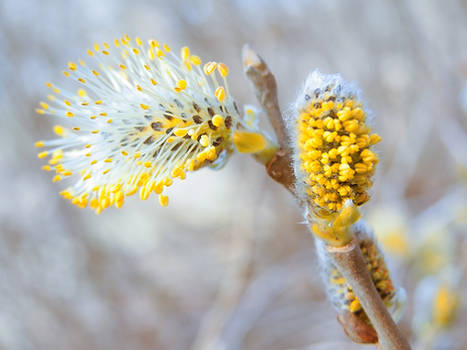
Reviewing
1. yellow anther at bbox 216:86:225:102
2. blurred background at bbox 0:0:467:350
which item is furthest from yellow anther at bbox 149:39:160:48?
Answer: blurred background at bbox 0:0:467:350

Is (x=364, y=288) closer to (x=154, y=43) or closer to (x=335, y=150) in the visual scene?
(x=335, y=150)

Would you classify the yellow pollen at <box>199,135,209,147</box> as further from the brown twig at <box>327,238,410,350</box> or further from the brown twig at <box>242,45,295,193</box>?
the brown twig at <box>327,238,410,350</box>

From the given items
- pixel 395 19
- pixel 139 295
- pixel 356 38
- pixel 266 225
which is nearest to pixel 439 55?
pixel 395 19

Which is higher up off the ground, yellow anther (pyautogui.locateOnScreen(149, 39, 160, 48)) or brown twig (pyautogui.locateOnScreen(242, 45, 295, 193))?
yellow anther (pyautogui.locateOnScreen(149, 39, 160, 48))

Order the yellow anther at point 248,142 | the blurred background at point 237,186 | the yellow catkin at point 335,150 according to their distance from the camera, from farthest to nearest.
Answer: the blurred background at point 237,186 < the yellow anther at point 248,142 < the yellow catkin at point 335,150

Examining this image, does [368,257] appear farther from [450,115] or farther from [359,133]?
[450,115]

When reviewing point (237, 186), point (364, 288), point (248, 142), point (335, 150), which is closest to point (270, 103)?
point (248, 142)

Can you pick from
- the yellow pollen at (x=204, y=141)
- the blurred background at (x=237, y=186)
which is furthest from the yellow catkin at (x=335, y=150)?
the blurred background at (x=237, y=186)

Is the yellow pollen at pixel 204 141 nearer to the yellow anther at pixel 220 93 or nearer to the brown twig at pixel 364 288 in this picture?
the yellow anther at pixel 220 93
